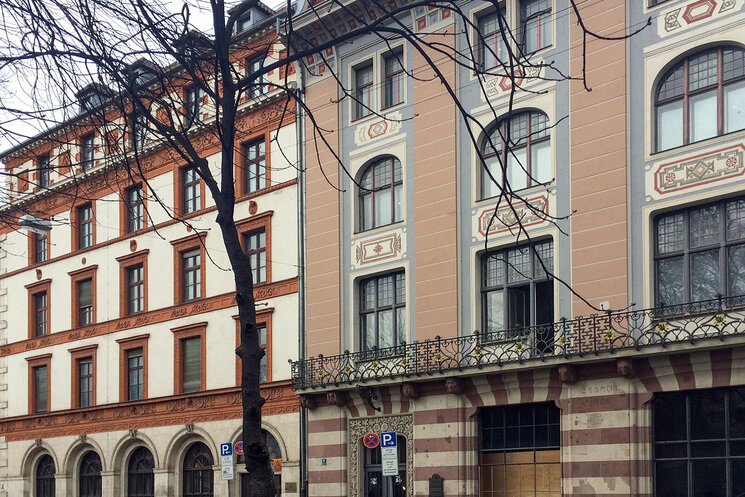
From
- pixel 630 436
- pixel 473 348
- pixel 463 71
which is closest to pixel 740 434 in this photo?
pixel 630 436

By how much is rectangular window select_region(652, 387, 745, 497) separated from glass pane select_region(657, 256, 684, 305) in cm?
208

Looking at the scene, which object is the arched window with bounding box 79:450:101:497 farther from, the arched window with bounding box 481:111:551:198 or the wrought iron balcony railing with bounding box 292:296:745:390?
the arched window with bounding box 481:111:551:198

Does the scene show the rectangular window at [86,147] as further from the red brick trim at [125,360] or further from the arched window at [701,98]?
the arched window at [701,98]

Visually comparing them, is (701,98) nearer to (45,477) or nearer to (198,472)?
(198,472)

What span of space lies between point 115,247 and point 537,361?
840 inches

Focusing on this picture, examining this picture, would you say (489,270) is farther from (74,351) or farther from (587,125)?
(74,351)

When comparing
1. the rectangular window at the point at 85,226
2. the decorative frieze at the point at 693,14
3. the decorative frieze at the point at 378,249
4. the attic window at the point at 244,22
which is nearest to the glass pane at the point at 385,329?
the decorative frieze at the point at 378,249

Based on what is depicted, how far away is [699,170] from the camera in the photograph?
2395 cm

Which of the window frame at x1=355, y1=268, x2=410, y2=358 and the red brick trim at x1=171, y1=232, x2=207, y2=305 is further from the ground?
the red brick trim at x1=171, y1=232, x2=207, y2=305

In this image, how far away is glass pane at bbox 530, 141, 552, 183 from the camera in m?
27.2

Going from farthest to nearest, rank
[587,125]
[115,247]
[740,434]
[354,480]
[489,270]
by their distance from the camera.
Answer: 1. [115,247]
2. [354,480]
3. [489,270]
4. [587,125]
5. [740,434]

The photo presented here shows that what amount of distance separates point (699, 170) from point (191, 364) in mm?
20006

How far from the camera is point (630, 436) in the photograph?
24516 millimetres


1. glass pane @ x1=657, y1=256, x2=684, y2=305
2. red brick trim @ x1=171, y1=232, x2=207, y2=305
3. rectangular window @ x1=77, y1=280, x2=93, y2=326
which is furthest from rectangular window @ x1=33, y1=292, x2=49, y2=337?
glass pane @ x1=657, y1=256, x2=684, y2=305
